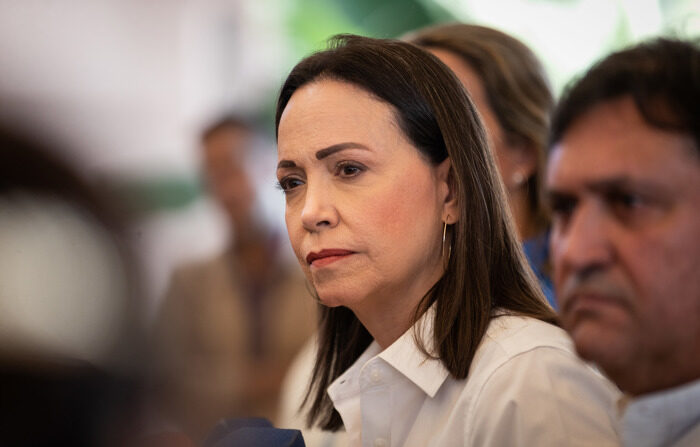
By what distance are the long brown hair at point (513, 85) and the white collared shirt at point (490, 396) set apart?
0.73 meters

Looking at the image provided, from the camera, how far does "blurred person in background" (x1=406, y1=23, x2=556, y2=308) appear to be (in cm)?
191

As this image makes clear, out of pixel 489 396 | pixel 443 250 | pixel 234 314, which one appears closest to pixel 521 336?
pixel 489 396

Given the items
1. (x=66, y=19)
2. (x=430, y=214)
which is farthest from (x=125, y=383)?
(x=66, y=19)

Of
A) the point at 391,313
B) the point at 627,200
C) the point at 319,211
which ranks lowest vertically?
the point at 391,313

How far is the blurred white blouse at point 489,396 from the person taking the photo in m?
1.08

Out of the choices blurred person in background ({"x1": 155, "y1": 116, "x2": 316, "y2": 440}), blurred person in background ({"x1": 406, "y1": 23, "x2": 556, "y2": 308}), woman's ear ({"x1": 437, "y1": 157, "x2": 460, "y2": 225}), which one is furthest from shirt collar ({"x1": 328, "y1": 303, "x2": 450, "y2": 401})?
blurred person in background ({"x1": 155, "y1": 116, "x2": 316, "y2": 440})

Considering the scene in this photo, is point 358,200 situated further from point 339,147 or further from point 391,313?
point 391,313

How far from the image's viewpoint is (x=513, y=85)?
1935 mm

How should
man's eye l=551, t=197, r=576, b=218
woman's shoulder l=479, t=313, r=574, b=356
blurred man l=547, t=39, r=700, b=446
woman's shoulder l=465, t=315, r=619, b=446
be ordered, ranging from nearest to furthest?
1. blurred man l=547, t=39, r=700, b=446
2. man's eye l=551, t=197, r=576, b=218
3. woman's shoulder l=465, t=315, r=619, b=446
4. woman's shoulder l=479, t=313, r=574, b=356

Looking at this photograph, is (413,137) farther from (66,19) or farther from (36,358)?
(66,19)

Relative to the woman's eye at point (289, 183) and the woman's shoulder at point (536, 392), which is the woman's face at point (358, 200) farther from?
the woman's shoulder at point (536, 392)

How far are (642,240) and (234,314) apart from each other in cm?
244

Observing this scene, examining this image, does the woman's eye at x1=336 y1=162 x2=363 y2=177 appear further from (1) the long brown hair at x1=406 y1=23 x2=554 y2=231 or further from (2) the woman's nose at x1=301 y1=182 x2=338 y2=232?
(1) the long brown hair at x1=406 y1=23 x2=554 y2=231

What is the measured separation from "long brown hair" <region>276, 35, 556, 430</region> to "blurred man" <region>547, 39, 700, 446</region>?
1.47 ft
